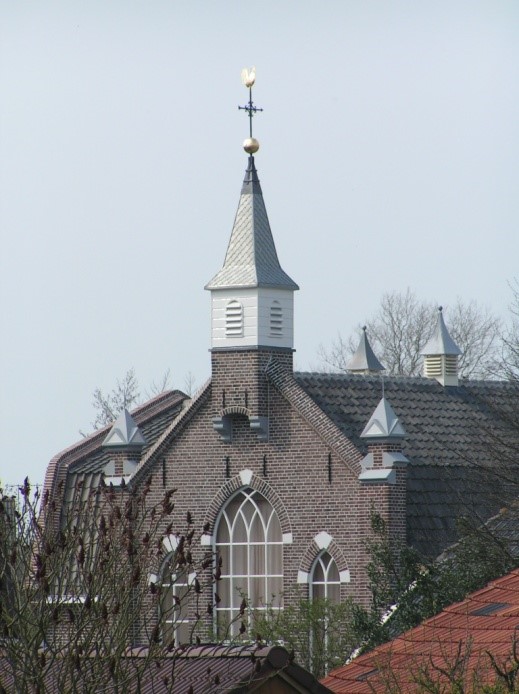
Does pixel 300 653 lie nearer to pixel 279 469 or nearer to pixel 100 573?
pixel 279 469

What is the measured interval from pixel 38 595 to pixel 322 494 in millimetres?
16071

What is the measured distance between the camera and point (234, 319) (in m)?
32.4

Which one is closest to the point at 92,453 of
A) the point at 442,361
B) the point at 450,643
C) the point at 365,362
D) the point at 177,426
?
the point at 177,426

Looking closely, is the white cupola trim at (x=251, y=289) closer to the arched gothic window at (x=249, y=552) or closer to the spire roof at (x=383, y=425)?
the spire roof at (x=383, y=425)

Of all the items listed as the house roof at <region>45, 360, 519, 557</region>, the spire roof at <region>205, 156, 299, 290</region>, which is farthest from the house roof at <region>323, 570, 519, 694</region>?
the spire roof at <region>205, 156, 299, 290</region>

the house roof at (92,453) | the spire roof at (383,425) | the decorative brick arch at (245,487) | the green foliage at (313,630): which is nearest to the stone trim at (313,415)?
the spire roof at (383,425)

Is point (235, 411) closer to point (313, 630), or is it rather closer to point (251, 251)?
point (251, 251)

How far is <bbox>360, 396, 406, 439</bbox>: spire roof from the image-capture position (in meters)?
30.2

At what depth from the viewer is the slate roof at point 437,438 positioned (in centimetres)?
3141

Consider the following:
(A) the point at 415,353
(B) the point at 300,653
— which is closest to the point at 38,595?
(B) the point at 300,653

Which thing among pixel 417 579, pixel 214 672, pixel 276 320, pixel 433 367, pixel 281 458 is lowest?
pixel 214 672

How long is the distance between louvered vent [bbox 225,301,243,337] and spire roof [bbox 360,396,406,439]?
10.5ft

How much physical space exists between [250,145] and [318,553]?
25.3ft

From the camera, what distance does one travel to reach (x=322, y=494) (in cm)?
3105
